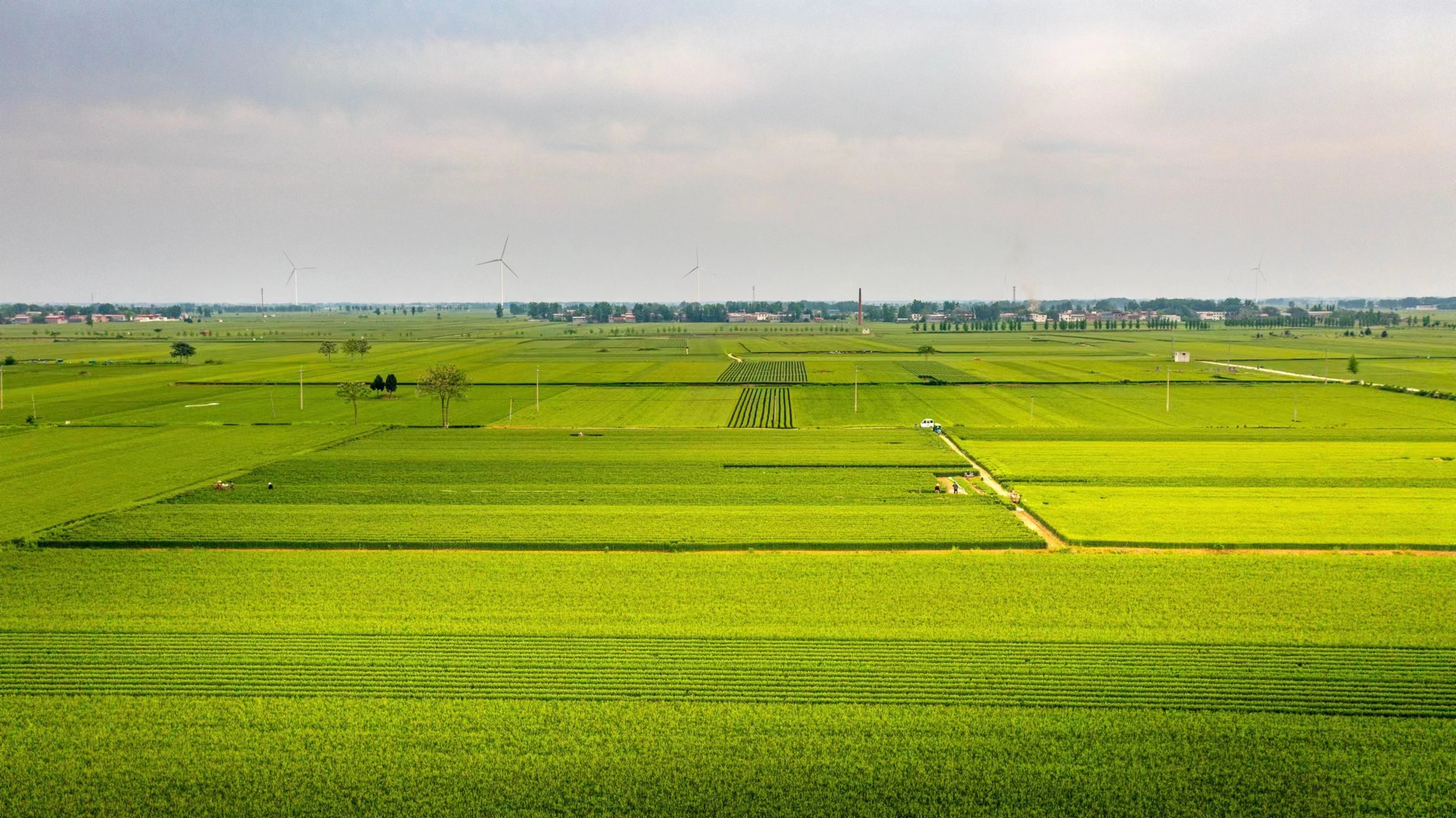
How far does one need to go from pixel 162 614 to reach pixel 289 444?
119 ft

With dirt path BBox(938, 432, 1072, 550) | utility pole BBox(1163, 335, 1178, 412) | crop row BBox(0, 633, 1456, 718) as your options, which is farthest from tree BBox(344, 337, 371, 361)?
crop row BBox(0, 633, 1456, 718)

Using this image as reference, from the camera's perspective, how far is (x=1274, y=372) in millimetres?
117000

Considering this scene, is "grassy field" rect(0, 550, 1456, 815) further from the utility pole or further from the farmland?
the utility pole

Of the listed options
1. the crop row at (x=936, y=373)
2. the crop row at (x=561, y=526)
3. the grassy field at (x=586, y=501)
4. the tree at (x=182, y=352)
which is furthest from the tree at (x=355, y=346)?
the crop row at (x=561, y=526)

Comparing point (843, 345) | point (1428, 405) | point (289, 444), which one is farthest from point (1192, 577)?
point (843, 345)

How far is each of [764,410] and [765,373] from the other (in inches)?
1501

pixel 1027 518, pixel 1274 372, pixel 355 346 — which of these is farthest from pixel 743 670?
pixel 355 346

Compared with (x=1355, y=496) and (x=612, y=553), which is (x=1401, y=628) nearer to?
(x=1355, y=496)

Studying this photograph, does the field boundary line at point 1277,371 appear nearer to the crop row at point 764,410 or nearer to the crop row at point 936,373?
the crop row at point 936,373

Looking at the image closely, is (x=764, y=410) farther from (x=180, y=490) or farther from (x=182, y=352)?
(x=182, y=352)

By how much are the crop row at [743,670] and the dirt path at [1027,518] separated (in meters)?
11.7

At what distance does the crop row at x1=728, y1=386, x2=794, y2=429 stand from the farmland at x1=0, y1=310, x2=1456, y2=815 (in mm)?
9723

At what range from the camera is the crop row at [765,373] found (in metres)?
113

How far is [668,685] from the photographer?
25.2 m
